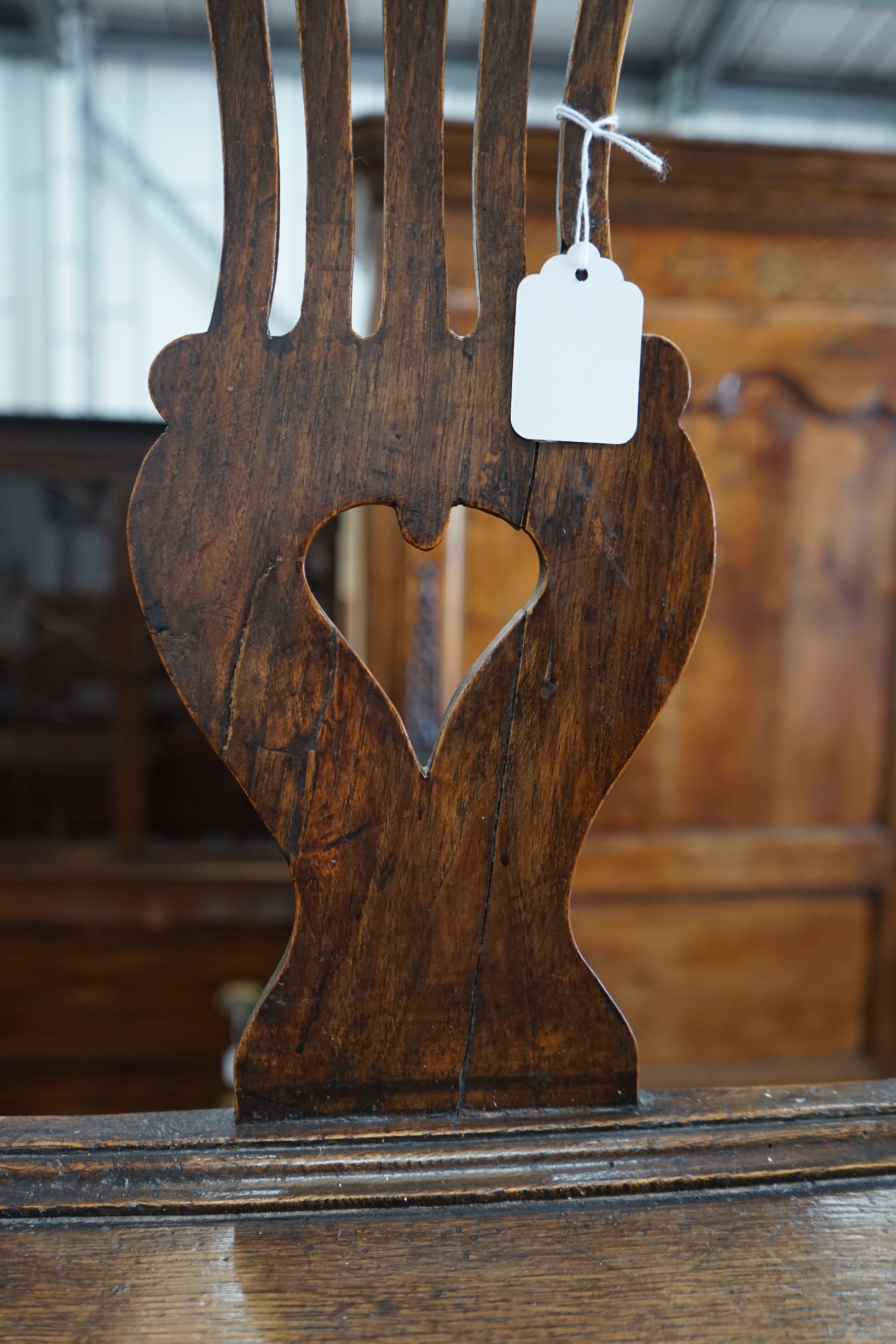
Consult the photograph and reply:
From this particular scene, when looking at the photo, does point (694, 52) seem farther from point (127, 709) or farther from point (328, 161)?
point (328, 161)

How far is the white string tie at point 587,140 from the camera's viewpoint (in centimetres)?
37

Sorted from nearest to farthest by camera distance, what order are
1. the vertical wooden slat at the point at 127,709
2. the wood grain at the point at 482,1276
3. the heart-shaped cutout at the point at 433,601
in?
the wood grain at the point at 482,1276
the heart-shaped cutout at the point at 433,601
the vertical wooden slat at the point at 127,709

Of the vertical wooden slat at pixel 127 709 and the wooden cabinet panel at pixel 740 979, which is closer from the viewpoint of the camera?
the wooden cabinet panel at pixel 740 979

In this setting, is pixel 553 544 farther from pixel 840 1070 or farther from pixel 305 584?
pixel 840 1070

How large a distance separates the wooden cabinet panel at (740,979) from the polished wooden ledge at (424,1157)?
1149 millimetres

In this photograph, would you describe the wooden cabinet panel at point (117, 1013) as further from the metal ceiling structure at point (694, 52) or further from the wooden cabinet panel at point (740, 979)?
the metal ceiling structure at point (694, 52)

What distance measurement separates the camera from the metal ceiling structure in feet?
7.36

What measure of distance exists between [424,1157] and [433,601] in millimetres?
1082

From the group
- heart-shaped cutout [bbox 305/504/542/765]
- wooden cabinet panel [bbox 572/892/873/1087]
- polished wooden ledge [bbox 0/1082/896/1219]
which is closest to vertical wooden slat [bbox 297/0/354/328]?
polished wooden ledge [bbox 0/1082/896/1219]

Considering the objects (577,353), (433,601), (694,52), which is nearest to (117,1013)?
(433,601)

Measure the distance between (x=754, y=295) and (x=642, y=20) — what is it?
1.33m

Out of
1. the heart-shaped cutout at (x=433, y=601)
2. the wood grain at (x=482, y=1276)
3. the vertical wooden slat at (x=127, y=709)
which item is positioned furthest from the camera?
the vertical wooden slat at (x=127, y=709)

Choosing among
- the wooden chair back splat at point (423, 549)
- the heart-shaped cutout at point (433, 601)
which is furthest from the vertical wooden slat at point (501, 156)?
the heart-shaped cutout at point (433, 601)

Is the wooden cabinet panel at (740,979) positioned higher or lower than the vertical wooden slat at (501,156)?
lower
